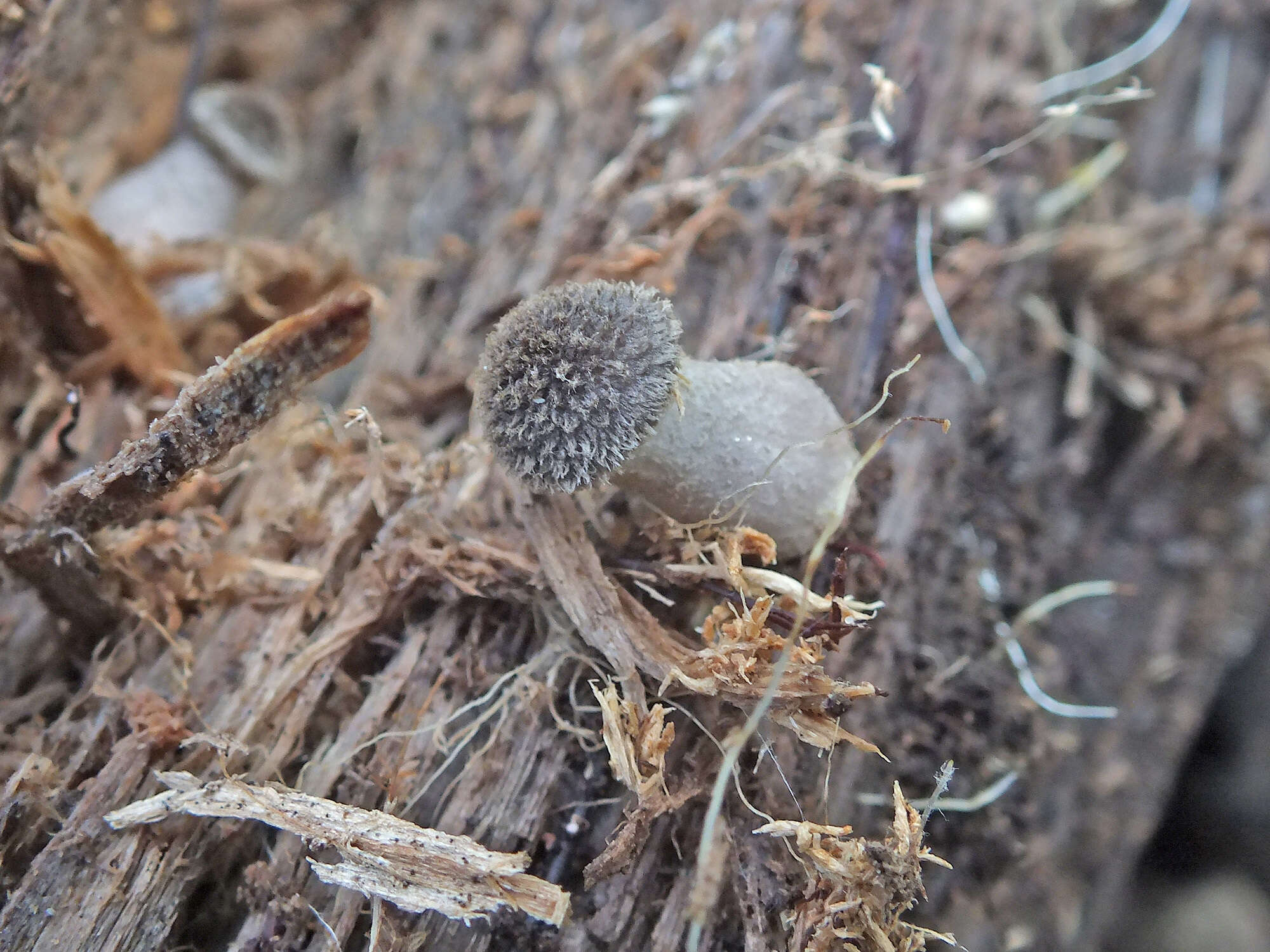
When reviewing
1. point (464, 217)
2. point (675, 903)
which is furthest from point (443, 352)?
point (675, 903)

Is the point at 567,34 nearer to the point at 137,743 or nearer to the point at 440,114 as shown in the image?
the point at 440,114

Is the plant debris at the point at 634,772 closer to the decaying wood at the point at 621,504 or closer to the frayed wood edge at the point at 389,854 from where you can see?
the decaying wood at the point at 621,504

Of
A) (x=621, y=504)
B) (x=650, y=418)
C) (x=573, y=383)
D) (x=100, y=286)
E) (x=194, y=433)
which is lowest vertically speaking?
(x=621, y=504)

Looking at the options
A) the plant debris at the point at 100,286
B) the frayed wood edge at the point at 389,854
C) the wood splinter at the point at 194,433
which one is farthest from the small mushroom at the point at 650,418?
the plant debris at the point at 100,286

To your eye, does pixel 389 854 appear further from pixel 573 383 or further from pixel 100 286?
pixel 100 286

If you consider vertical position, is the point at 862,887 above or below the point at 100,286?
below

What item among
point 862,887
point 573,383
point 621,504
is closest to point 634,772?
point 862,887

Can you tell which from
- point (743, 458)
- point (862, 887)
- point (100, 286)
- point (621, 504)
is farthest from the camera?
point (100, 286)
